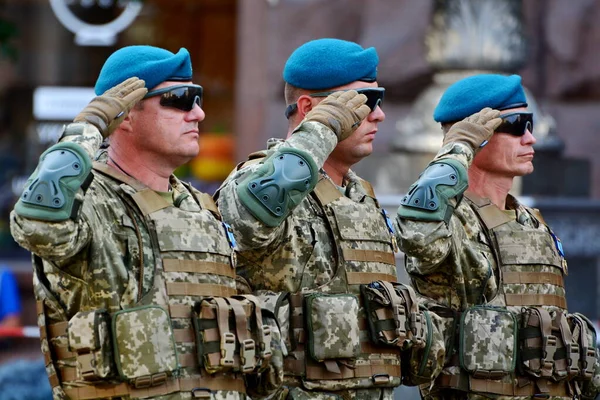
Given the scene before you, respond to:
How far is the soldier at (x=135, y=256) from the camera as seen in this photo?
4.75 meters

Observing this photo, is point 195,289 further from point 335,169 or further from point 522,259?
point 522,259

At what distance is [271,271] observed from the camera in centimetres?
569

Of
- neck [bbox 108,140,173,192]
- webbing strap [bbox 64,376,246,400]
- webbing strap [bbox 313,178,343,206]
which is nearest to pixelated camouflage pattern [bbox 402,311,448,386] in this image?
webbing strap [bbox 313,178,343,206]

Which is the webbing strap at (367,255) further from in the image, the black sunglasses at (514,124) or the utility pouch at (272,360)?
the black sunglasses at (514,124)

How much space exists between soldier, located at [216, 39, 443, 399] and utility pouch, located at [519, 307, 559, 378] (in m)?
0.71

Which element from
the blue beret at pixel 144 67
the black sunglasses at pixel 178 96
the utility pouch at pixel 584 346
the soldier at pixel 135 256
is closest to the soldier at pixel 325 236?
the soldier at pixel 135 256

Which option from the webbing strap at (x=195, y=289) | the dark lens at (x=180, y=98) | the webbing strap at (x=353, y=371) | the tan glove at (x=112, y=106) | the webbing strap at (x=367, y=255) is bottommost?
the webbing strap at (x=353, y=371)

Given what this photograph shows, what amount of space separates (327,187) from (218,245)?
0.82 metres

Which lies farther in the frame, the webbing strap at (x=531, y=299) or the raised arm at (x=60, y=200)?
the webbing strap at (x=531, y=299)

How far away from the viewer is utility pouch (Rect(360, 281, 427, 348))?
19.0 feet

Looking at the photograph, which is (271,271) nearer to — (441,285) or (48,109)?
(441,285)

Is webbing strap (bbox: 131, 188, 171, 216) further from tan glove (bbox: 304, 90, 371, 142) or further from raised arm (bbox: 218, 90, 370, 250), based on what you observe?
tan glove (bbox: 304, 90, 371, 142)

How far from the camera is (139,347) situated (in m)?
4.93

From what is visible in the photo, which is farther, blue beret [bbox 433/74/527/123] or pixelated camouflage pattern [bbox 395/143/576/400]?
blue beret [bbox 433/74/527/123]
